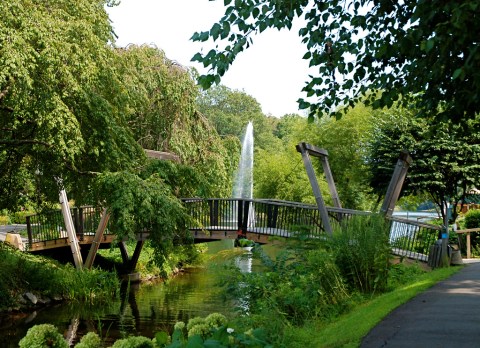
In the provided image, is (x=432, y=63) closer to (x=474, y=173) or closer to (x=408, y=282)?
(x=408, y=282)

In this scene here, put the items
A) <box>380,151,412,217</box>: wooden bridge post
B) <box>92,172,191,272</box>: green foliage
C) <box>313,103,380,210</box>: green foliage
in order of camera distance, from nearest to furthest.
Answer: <box>92,172,191,272</box>: green foliage < <box>380,151,412,217</box>: wooden bridge post < <box>313,103,380,210</box>: green foliage

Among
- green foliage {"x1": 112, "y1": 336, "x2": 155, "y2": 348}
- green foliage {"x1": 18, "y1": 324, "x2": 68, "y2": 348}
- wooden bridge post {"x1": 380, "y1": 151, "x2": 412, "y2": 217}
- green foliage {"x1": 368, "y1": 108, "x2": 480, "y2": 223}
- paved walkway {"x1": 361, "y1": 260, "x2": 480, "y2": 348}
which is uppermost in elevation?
green foliage {"x1": 368, "y1": 108, "x2": 480, "y2": 223}

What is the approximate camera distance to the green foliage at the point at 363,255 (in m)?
10.8

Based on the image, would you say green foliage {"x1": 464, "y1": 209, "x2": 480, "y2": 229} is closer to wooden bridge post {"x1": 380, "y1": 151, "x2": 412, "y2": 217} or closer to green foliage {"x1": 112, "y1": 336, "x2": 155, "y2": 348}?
wooden bridge post {"x1": 380, "y1": 151, "x2": 412, "y2": 217}

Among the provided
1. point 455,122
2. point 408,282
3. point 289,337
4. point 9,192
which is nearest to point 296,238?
point 408,282

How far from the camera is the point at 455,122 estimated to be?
23.4 feet

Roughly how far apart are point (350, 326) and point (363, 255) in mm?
2694

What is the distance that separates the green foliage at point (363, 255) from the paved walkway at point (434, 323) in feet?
2.68

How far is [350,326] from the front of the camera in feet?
26.9

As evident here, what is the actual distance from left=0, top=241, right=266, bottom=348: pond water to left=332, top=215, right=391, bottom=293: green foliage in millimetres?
1669

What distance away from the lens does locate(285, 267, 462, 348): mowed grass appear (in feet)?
24.7

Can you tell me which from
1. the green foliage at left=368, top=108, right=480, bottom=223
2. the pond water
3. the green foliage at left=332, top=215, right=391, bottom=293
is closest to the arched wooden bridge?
the pond water

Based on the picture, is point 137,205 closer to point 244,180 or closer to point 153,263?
point 153,263

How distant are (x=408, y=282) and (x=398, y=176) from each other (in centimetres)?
294
